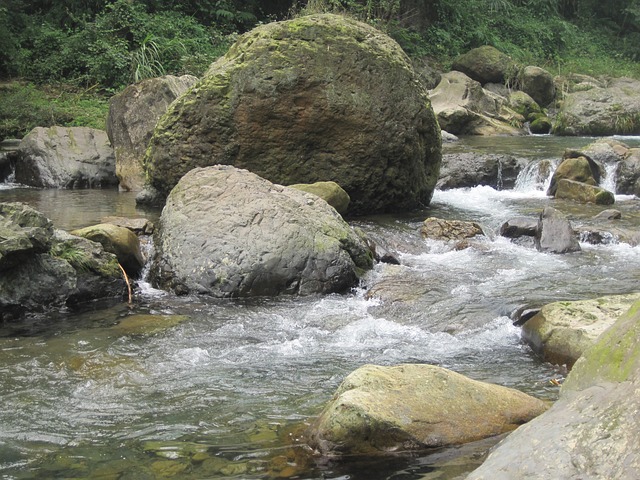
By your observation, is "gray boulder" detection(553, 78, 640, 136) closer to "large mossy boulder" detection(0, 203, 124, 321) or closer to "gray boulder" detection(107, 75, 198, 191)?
"gray boulder" detection(107, 75, 198, 191)

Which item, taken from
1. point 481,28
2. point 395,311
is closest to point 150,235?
point 395,311

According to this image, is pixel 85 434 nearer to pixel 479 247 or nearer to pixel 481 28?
pixel 479 247

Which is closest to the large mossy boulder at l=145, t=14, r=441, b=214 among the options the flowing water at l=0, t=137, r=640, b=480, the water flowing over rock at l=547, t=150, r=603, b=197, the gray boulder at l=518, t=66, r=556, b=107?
the flowing water at l=0, t=137, r=640, b=480

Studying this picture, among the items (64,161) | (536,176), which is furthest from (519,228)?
(64,161)

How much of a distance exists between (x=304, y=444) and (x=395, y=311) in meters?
3.21

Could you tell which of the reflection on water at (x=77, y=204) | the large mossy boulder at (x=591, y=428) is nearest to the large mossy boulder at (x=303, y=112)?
the reflection on water at (x=77, y=204)

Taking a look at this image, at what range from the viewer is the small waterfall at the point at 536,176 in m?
14.5

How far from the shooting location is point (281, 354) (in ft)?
19.7

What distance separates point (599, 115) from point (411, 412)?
19157 millimetres

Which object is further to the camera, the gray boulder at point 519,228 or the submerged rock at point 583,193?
the submerged rock at point 583,193

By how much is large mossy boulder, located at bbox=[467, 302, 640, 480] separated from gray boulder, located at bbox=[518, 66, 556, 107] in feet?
75.6

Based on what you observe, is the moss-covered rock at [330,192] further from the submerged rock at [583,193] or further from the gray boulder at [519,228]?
the submerged rock at [583,193]

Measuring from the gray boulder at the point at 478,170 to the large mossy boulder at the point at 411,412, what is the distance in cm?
983

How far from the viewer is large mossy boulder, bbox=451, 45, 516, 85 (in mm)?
25453
